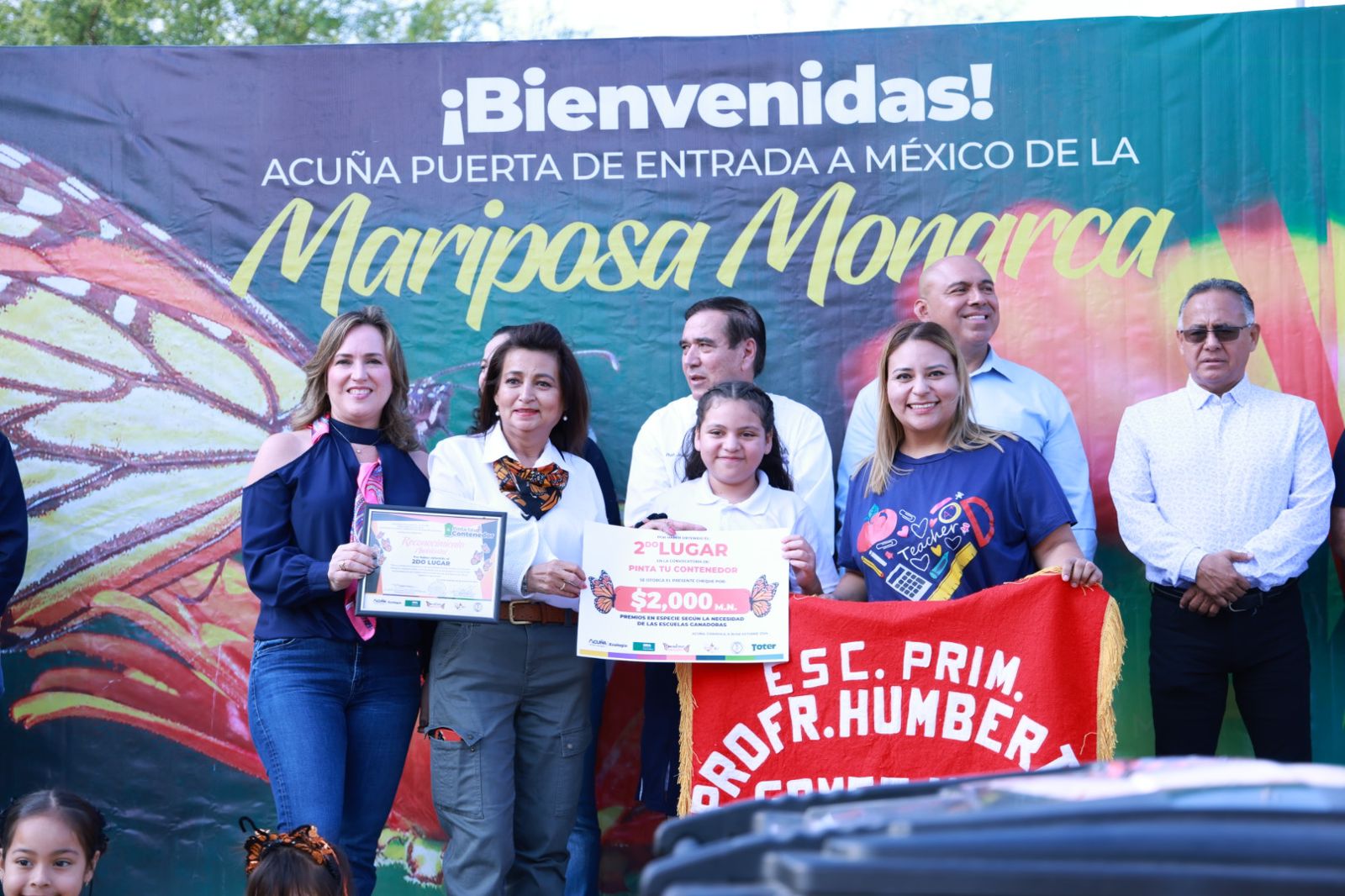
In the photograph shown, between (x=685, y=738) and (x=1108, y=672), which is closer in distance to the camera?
(x=1108, y=672)

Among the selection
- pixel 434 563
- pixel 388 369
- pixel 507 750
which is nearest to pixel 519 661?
Answer: pixel 507 750

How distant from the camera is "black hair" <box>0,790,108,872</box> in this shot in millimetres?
3900

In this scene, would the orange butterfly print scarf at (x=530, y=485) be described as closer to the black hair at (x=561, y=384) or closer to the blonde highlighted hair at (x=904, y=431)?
the black hair at (x=561, y=384)

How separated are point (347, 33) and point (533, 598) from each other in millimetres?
12047

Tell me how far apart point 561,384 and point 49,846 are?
2081mm

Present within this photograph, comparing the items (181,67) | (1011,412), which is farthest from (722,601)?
(181,67)

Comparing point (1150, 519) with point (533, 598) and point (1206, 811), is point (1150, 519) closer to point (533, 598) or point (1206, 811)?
point (533, 598)

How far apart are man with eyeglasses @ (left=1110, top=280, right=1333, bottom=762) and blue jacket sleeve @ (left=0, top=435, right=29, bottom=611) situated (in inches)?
162

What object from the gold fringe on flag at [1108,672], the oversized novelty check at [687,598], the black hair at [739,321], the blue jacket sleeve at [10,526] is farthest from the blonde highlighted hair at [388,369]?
the gold fringe on flag at [1108,672]

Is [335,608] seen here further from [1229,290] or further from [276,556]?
[1229,290]

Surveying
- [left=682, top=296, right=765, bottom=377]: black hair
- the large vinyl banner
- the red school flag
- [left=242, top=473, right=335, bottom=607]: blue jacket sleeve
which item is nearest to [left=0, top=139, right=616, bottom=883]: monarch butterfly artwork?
the large vinyl banner

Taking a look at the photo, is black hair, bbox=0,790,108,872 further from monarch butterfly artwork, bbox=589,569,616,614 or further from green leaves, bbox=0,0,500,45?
green leaves, bbox=0,0,500,45

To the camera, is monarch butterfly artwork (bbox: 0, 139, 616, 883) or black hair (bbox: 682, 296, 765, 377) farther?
monarch butterfly artwork (bbox: 0, 139, 616, 883)

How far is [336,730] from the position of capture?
425 cm
